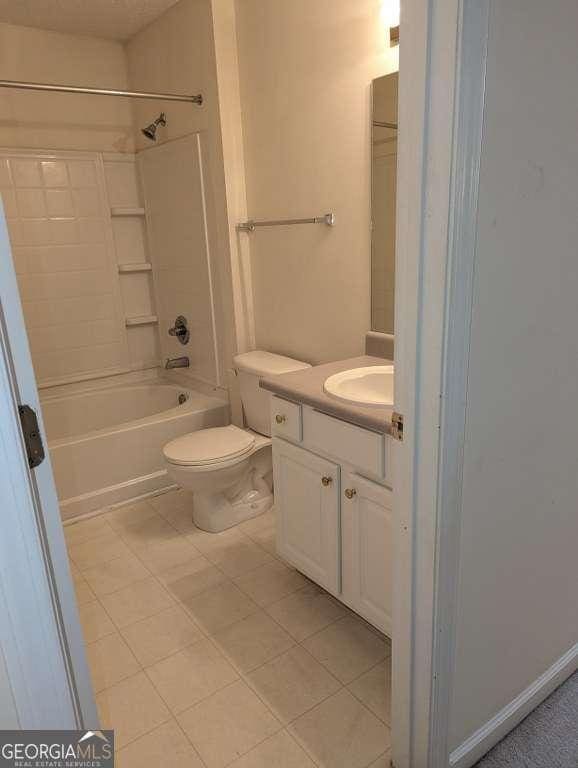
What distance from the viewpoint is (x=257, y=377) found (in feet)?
8.47

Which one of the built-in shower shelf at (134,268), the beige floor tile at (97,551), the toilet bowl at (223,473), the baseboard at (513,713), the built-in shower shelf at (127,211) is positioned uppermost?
the built-in shower shelf at (127,211)

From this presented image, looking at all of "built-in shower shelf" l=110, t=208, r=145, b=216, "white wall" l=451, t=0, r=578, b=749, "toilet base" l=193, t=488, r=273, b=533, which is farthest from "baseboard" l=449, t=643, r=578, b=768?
"built-in shower shelf" l=110, t=208, r=145, b=216

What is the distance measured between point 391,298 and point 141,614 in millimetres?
1524

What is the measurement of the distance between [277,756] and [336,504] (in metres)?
0.70

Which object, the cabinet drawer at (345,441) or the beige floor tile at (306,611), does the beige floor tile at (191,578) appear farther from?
the cabinet drawer at (345,441)

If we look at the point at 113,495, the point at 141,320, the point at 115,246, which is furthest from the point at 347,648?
the point at 115,246

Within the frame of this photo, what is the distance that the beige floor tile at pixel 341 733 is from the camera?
55.6 inches

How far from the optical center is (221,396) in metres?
3.09

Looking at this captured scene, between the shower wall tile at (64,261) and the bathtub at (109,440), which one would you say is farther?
the shower wall tile at (64,261)

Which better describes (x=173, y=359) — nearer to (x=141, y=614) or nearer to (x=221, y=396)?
(x=221, y=396)

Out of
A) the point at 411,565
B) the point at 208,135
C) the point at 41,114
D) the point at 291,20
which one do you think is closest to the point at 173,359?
the point at 208,135

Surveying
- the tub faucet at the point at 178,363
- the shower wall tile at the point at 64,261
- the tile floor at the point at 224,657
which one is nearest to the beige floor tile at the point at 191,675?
the tile floor at the point at 224,657

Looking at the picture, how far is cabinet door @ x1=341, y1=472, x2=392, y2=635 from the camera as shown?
1.58 metres

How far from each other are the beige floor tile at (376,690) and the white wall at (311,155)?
1.24 m
